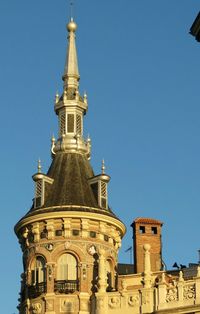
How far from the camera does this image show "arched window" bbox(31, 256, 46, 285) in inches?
2281

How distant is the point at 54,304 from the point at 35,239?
4.19m

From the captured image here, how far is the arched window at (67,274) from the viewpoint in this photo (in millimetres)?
57031

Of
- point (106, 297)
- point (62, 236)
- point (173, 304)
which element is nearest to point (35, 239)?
point (62, 236)

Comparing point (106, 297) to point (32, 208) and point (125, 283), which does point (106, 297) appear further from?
point (32, 208)

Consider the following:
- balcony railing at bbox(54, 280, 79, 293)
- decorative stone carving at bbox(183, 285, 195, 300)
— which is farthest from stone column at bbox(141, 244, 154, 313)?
balcony railing at bbox(54, 280, 79, 293)

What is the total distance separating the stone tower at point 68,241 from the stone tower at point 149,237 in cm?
910

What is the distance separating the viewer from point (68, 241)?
189ft

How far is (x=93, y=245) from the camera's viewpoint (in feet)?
191

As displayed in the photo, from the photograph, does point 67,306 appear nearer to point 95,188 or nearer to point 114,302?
point 114,302

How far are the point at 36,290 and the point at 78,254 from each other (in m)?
3.22

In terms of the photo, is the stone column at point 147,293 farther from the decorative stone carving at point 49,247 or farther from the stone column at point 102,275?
the decorative stone carving at point 49,247

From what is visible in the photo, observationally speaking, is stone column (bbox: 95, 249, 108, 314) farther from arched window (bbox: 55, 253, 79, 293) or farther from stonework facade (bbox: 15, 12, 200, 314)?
arched window (bbox: 55, 253, 79, 293)

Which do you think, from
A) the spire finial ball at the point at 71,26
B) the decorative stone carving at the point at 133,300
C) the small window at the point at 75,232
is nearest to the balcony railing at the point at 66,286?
the small window at the point at 75,232

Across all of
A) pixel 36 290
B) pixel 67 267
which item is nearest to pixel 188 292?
pixel 67 267
